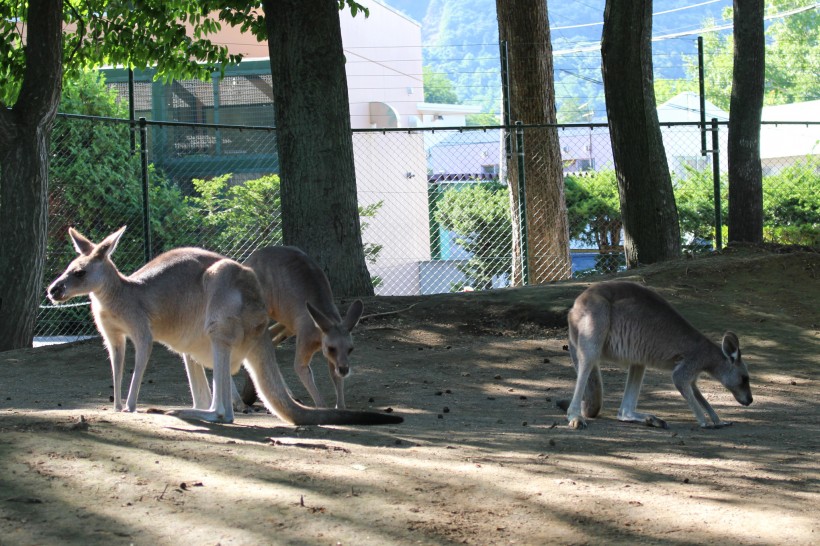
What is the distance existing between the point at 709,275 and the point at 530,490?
271 inches

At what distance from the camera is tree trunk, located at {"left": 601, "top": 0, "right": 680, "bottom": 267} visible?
1158 cm

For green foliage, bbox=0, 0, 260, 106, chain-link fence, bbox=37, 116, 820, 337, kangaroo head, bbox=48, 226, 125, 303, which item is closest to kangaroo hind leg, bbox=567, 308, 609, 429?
kangaroo head, bbox=48, 226, 125, 303

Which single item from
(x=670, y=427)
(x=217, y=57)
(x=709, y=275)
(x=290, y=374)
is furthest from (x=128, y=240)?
(x=670, y=427)

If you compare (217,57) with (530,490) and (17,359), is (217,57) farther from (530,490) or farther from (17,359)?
(530,490)

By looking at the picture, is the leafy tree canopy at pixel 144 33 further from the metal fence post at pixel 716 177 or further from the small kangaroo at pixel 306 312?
the small kangaroo at pixel 306 312

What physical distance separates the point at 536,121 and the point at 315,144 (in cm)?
Answer: 587

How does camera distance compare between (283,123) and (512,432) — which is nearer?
(512,432)

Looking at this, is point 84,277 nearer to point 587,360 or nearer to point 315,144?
point 587,360

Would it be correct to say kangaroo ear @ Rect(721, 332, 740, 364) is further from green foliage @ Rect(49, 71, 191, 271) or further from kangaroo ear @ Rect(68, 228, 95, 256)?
green foliage @ Rect(49, 71, 191, 271)

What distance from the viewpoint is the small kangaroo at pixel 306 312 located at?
6.64 meters

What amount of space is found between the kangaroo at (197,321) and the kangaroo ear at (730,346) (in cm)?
240

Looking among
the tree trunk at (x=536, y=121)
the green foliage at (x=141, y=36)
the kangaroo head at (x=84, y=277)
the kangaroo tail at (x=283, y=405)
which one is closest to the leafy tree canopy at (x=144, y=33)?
the green foliage at (x=141, y=36)

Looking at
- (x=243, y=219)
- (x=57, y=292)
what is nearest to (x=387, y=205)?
(x=243, y=219)

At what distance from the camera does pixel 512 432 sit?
596cm
